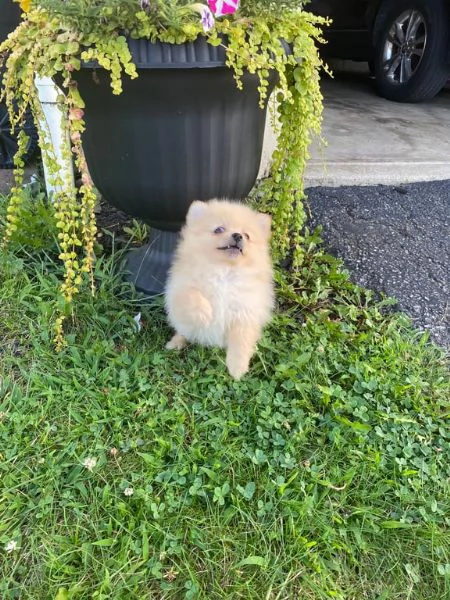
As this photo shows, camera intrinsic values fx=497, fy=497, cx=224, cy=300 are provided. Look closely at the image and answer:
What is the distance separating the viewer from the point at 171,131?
1894mm

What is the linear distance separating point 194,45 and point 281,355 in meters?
1.22

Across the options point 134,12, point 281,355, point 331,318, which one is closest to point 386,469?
point 281,355

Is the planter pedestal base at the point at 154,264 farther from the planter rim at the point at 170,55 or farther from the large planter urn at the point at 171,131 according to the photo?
the planter rim at the point at 170,55

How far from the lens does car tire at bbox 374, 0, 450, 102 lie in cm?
451

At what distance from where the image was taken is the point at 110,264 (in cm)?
249

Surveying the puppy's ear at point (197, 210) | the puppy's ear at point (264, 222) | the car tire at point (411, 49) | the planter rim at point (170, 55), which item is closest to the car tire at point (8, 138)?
the planter rim at point (170, 55)

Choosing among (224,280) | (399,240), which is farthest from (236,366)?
(399,240)

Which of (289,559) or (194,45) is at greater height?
(194,45)

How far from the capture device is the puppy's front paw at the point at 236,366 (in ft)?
5.94

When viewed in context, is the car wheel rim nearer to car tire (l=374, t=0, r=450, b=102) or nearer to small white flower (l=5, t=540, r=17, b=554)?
car tire (l=374, t=0, r=450, b=102)

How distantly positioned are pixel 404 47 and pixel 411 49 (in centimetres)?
9

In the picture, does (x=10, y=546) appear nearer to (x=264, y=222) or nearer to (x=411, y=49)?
(x=264, y=222)

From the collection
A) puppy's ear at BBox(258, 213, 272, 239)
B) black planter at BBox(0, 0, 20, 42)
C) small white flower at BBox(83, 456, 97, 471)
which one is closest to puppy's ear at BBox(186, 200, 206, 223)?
puppy's ear at BBox(258, 213, 272, 239)

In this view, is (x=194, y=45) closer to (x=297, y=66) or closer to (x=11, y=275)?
(x=297, y=66)
